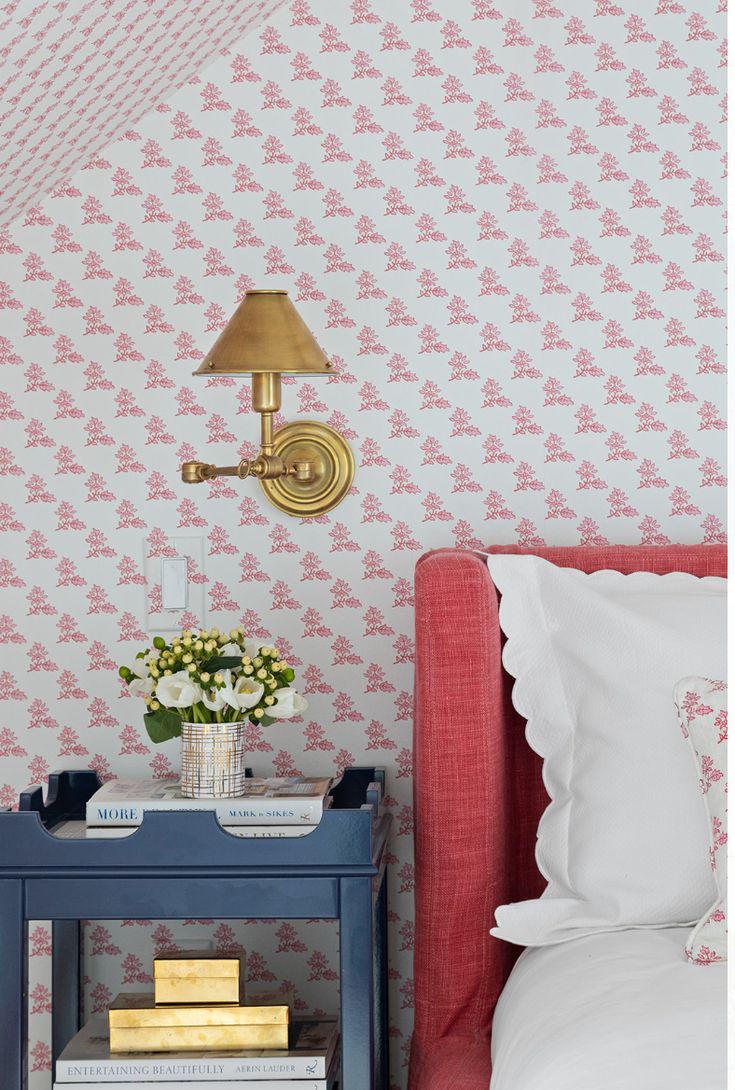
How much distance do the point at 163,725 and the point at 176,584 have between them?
43 centimetres

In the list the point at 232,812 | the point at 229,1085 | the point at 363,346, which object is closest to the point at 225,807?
the point at 232,812

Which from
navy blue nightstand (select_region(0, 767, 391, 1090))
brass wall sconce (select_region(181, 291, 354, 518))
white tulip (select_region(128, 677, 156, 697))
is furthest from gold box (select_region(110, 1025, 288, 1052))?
brass wall sconce (select_region(181, 291, 354, 518))

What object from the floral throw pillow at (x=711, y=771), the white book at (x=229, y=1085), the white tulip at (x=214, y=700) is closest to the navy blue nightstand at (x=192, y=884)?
the white book at (x=229, y=1085)

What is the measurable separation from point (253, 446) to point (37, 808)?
745mm

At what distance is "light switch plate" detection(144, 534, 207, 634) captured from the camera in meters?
2.34

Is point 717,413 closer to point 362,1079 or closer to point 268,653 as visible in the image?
point 268,653

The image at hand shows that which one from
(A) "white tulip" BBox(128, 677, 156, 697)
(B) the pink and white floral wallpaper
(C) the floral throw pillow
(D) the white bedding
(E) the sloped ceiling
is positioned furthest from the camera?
(B) the pink and white floral wallpaper

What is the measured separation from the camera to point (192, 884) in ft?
6.00

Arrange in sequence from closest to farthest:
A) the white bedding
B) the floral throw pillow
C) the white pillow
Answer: the white bedding < the floral throw pillow < the white pillow

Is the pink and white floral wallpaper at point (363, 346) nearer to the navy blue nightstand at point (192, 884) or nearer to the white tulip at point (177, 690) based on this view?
the white tulip at point (177, 690)

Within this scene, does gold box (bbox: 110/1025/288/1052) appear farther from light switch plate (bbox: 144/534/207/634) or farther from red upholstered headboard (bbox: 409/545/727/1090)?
light switch plate (bbox: 144/534/207/634)

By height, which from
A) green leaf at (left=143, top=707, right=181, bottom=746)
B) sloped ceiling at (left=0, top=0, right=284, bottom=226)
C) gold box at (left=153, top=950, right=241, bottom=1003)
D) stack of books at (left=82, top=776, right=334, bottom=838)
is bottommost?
gold box at (left=153, top=950, right=241, bottom=1003)

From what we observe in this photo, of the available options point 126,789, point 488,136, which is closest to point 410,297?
point 488,136

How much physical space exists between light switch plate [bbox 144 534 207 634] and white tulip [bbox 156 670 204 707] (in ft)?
1.36
